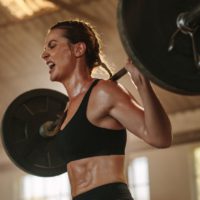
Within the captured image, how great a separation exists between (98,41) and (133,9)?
0.55 metres

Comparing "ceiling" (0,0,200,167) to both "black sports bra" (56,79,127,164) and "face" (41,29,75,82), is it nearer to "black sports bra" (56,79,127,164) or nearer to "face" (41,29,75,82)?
"face" (41,29,75,82)

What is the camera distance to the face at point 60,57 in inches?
74.7

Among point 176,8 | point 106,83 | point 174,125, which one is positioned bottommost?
point 174,125

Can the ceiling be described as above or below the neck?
below

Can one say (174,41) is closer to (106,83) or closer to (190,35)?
(190,35)

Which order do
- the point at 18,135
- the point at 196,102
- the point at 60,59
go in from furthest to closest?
the point at 196,102 < the point at 18,135 < the point at 60,59

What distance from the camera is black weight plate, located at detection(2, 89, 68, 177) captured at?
227 centimetres

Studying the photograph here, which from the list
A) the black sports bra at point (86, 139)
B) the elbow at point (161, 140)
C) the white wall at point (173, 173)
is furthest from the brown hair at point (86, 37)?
the white wall at point (173, 173)

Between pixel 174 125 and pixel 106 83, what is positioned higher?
pixel 106 83

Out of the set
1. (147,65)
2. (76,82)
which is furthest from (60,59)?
(147,65)

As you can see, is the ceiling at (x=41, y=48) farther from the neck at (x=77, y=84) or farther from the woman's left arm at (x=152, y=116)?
the woman's left arm at (x=152, y=116)

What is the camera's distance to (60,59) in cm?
190

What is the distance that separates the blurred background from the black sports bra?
10.5 ft

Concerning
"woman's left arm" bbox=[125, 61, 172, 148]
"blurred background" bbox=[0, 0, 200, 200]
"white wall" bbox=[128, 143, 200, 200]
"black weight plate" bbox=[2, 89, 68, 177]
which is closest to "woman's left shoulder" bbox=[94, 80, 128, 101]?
"woman's left arm" bbox=[125, 61, 172, 148]
